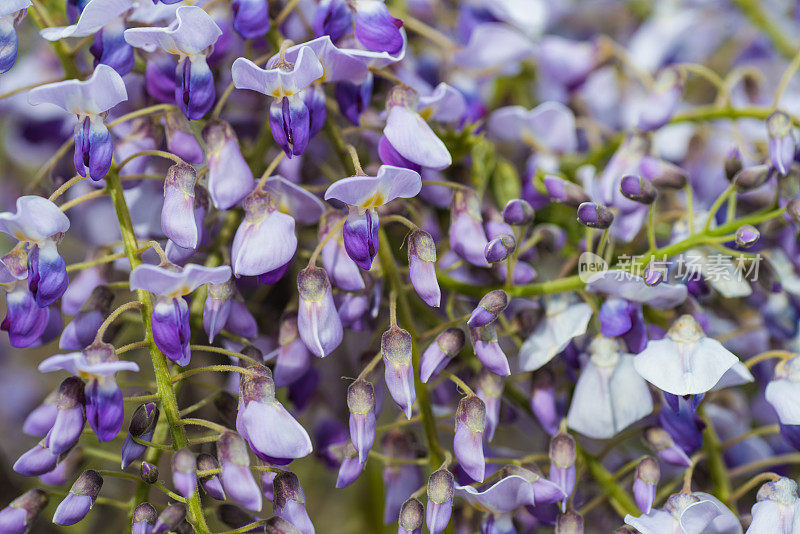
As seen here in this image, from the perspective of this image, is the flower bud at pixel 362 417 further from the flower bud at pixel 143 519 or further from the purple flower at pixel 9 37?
the purple flower at pixel 9 37

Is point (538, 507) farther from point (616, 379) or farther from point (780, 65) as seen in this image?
point (780, 65)

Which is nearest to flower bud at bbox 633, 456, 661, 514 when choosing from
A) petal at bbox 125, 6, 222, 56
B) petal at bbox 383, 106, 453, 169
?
petal at bbox 383, 106, 453, 169

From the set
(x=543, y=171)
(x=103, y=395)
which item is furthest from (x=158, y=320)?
(x=543, y=171)

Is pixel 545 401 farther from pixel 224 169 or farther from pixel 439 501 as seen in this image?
pixel 224 169

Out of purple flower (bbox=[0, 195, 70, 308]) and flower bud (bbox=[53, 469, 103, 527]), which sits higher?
purple flower (bbox=[0, 195, 70, 308])

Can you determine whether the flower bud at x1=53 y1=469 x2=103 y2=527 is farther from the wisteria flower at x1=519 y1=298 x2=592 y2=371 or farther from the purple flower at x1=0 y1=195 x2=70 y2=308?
the wisteria flower at x1=519 y1=298 x2=592 y2=371

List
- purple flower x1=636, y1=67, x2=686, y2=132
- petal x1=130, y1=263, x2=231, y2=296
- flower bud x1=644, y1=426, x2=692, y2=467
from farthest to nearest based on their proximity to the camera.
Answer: purple flower x1=636, y1=67, x2=686, y2=132
flower bud x1=644, y1=426, x2=692, y2=467
petal x1=130, y1=263, x2=231, y2=296

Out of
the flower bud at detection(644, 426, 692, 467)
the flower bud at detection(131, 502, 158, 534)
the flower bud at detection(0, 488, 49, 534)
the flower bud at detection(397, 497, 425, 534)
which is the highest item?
the flower bud at detection(131, 502, 158, 534)
